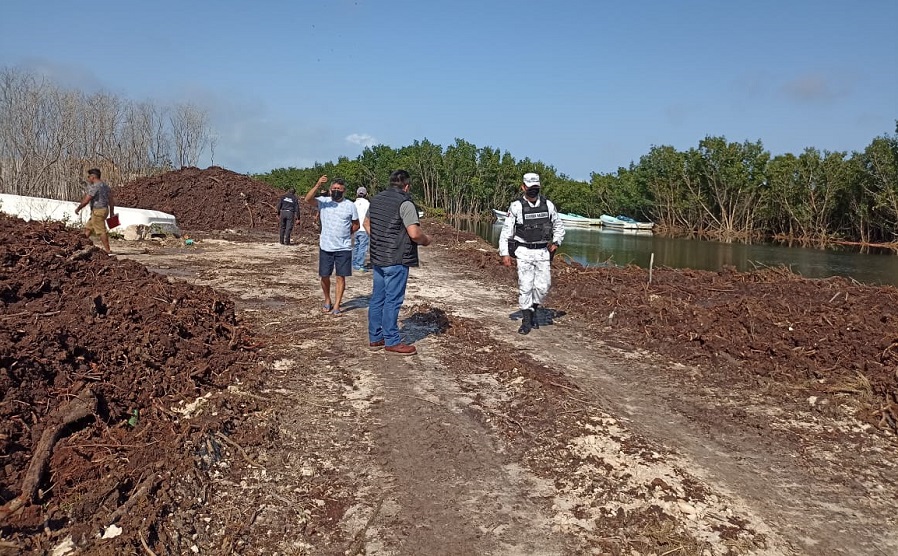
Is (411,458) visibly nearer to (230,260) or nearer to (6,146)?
(230,260)

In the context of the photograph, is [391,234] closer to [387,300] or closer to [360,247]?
[387,300]

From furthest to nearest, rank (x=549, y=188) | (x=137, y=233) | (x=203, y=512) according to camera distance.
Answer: (x=549, y=188)
(x=137, y=233)
(x=203, y=512)

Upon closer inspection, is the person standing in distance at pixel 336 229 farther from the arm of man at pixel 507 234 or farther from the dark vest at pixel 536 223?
the dark vest at pixel 536 223

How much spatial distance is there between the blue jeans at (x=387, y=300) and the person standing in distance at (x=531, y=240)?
173 centimetres

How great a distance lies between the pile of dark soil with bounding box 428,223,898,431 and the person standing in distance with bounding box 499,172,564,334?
3.26 feet

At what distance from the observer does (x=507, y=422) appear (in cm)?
479

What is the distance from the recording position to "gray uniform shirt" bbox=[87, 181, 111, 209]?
11.5 meters

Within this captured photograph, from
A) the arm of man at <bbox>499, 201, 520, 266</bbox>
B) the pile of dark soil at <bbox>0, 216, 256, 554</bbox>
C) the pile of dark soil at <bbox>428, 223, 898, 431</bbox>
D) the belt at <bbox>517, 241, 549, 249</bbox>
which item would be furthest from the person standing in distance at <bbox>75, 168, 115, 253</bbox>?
the pile of dark soil at <bbox>428, 223, 898, 431</bbox>

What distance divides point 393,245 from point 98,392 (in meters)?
3.02

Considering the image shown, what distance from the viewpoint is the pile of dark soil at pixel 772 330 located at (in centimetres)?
569

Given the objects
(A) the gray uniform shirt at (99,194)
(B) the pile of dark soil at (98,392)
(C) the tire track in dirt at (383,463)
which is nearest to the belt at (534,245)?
(C) the tire track in dirt at (383,463)

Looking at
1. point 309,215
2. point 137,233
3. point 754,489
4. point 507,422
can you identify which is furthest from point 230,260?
point 309,215

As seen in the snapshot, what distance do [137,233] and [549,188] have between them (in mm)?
68332

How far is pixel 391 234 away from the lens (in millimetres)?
6309
